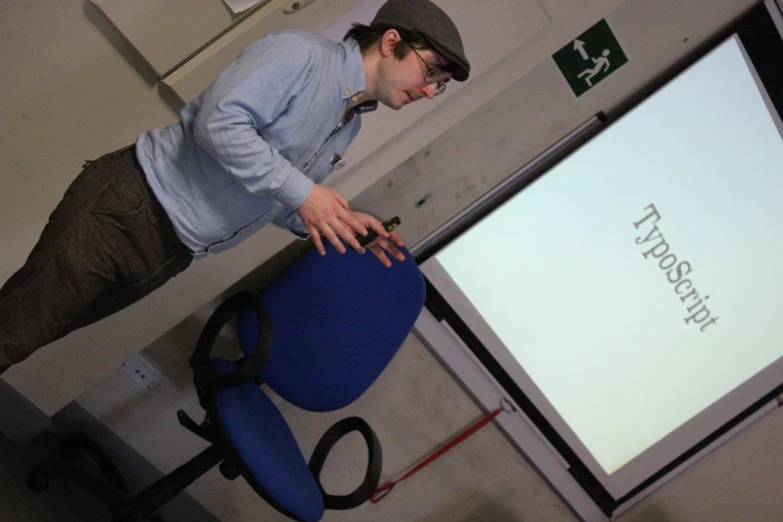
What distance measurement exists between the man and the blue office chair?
532 millimetres

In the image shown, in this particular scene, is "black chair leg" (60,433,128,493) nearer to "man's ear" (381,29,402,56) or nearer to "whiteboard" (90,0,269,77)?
"whiteboard" (90,0,269,77)

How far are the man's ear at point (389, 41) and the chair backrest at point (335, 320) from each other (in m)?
0.76

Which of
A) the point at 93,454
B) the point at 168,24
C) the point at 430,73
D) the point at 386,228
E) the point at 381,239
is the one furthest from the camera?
the point at 93,454

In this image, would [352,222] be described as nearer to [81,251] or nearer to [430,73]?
[430,73]

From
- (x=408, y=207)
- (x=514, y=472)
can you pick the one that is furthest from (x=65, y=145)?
(x=514, y=472)

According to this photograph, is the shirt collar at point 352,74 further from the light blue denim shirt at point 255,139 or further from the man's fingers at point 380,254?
the man's fingers at point 380,254

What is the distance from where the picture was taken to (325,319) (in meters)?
1.74

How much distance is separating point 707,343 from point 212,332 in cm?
146

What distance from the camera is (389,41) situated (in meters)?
1.00

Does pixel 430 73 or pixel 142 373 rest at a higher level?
pixel 430 73

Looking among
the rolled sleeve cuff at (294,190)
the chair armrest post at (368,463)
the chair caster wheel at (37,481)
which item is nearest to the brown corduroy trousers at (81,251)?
the rolled sleeve cuff at (294,190)

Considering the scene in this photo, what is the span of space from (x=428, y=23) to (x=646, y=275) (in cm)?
127

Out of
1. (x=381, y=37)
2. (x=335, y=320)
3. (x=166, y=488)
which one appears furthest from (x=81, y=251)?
(x=166, y=488)

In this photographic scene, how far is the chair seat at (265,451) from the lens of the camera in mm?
1472
